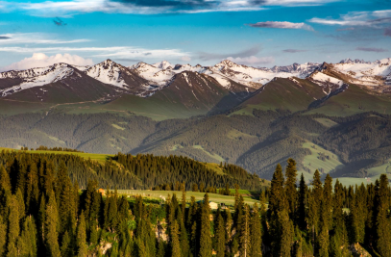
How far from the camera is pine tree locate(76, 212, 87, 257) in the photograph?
144m

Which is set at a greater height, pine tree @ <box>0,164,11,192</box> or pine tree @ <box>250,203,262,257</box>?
pine tree @ <box>0,164,11,192</box>

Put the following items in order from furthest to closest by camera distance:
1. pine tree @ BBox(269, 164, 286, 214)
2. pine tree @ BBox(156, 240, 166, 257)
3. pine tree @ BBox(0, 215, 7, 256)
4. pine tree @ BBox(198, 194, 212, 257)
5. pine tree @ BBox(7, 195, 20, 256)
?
pine tree @ BBox(269, 164, 286, 214)
pine tree @ BBox(156, 240, 166, 257)
pine tree @ BBox(0, 215, 7, 256)
pine tree @ BBox(7, 195, 20, 256)
pine tree @ BBox(198, 194, 212, 257)

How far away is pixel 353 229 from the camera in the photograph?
159250 mm

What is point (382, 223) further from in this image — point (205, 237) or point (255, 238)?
point (205, 237)

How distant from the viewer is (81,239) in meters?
146

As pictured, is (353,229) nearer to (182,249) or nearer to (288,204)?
(288,204)

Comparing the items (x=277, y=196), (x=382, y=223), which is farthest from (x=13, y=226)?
(x=382, y=223)

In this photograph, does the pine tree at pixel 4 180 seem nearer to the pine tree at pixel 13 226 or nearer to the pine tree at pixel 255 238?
the pine tree at pixel 13 226

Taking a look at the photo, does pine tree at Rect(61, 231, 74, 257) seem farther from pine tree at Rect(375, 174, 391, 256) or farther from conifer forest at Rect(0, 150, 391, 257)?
pine tree at Rect(375, 174, 391, 256)

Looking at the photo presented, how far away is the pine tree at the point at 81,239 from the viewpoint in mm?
144125

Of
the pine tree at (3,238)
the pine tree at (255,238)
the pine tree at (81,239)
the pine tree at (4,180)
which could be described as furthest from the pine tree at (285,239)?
the pine tree at (4,180)

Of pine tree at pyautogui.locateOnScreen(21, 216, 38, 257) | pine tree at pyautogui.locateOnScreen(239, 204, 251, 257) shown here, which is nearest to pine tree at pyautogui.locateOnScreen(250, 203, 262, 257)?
pine tree at pyautogui.locateOnScreen(239, 204, 251, 257)

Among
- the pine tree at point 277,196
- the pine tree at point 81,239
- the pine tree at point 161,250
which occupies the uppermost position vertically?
the pine tree at point 277,196

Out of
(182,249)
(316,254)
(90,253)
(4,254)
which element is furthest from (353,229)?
(4,254)
